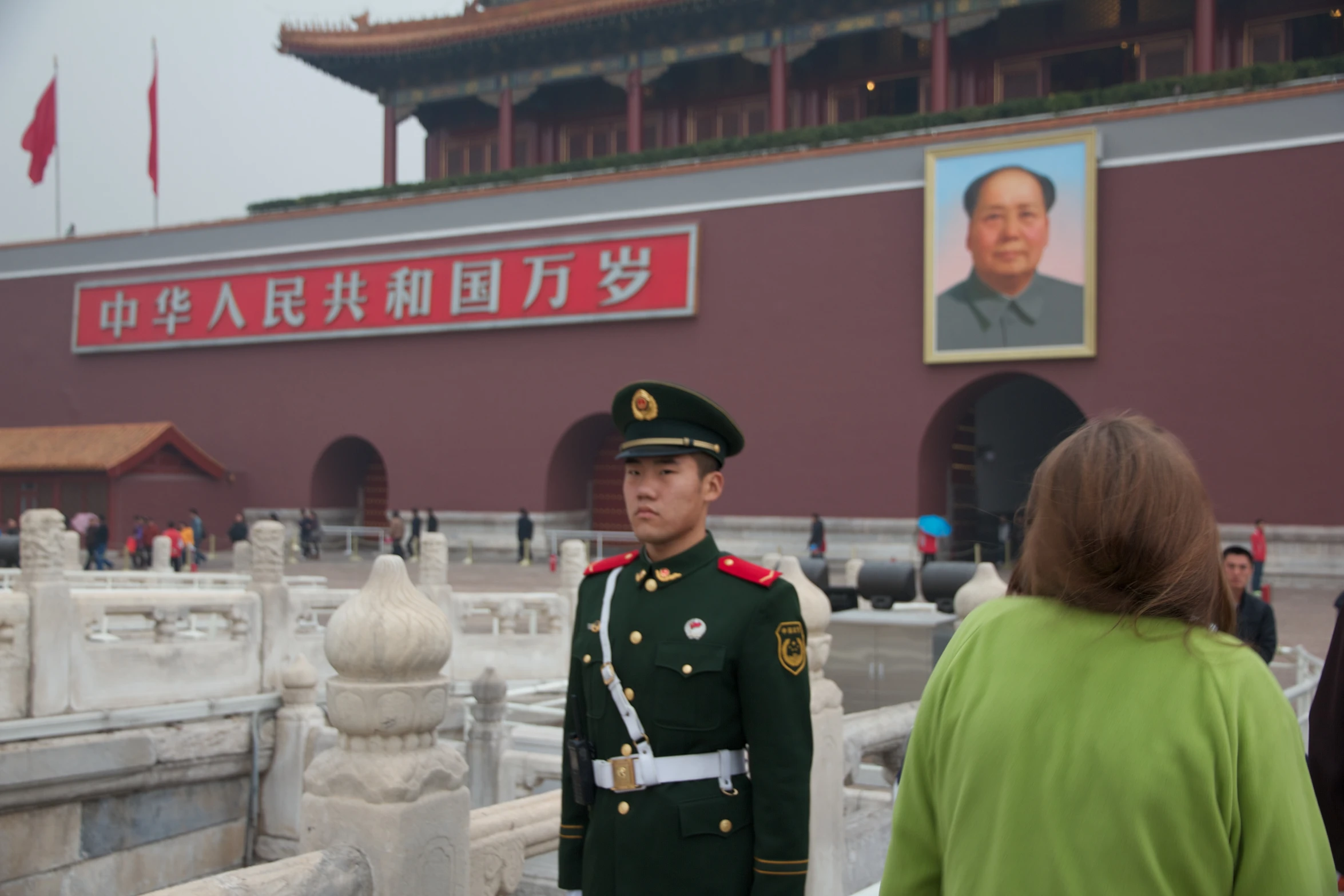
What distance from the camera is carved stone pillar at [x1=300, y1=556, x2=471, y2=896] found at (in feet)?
7.96

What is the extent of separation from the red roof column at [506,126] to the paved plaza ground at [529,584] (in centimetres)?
662

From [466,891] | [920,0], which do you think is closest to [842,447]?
[920,0]

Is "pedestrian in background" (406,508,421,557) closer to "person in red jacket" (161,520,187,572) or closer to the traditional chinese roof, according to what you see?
"person in red jacket" (161,520,187,572)

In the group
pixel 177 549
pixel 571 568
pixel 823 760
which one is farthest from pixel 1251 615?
pixel 177 549

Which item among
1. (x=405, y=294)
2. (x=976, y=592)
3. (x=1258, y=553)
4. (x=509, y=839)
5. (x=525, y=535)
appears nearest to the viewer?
(x=509, y=839)

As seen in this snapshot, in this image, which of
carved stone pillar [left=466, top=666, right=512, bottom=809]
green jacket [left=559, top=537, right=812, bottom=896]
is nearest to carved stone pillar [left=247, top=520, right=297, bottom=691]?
carved stone pillar [left=466, top=666, right=512, bottom=809]

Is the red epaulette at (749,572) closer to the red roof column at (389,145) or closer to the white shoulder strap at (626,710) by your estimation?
the white shoulder strap at (626,710)

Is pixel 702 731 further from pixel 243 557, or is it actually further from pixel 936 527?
pixel 243 557

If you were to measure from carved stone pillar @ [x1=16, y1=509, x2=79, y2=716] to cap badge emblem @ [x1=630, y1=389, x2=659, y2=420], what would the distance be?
14.2 feet

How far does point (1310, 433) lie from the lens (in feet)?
42.8

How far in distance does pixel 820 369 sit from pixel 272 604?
951cm

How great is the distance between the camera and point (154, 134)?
67.1 feet

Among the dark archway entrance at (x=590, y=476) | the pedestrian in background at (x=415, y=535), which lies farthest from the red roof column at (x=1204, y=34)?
the pedestrian in background at (x=415, y=535)

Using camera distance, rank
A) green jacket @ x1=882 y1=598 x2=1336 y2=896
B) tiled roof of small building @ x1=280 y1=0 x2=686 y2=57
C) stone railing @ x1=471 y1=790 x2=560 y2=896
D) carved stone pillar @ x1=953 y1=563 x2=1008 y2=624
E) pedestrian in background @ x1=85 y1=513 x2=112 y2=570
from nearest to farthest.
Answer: green jacket @ x1=882 y1=598 x2=1336 y2=896 → stone railing @ x1=471 y1=790 x2=560 y2=896 → carved stone pillar @ x1=953 y1=563 x2=1008 y2=624 → pedestrian in background @ x1=85 y1=513 x2=112 y2=570 → tiled roof of small building @ x1=280 y1=0 x2=686 y2=57
